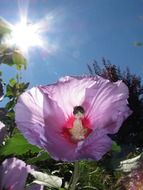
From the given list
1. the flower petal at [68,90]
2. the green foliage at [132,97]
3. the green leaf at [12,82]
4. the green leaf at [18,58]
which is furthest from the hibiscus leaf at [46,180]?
the green foliage at [132,97]

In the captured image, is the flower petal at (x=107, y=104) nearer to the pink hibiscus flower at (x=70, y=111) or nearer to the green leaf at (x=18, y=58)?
the pink hibiscus flower at (x=70, y=111)

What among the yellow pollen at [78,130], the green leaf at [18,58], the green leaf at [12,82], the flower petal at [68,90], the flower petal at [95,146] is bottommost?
the flower petal at [95,146]

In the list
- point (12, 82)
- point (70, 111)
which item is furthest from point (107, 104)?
point (12, 82)

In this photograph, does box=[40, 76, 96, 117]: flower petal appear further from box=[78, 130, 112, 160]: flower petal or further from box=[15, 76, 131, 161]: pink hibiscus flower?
box=[78, 130, 112, 160]: flower petal

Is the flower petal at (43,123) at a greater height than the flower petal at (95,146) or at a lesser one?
greater

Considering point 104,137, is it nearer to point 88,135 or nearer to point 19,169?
point 88,135

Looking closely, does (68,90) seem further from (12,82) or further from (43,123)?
(12,82)
